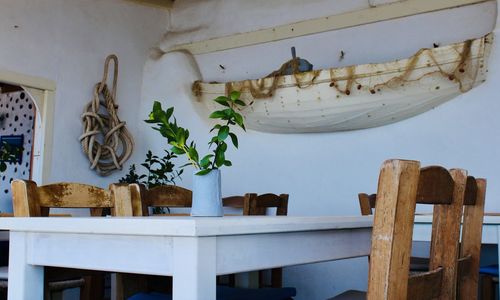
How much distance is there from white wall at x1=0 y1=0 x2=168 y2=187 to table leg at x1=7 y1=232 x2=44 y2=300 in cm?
286

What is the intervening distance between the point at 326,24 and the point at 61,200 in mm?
2933

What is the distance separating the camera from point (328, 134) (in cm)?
430

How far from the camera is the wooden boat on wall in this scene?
11.9 feet

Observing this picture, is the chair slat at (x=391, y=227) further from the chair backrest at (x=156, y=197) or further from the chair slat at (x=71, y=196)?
the chair backrest at (x=156, y=197)

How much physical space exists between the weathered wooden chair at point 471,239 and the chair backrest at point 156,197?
1110 millimetres

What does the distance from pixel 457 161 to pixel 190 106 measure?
2133 millimetres

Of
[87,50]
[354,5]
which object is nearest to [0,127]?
[87,50]

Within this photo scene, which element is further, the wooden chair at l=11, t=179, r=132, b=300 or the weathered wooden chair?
the wooden chair at l=11, t=179, r=132, b=300

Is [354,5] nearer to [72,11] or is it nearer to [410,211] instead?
[72,11]

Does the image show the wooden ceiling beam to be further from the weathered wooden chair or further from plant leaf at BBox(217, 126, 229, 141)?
the weathered wooden chair

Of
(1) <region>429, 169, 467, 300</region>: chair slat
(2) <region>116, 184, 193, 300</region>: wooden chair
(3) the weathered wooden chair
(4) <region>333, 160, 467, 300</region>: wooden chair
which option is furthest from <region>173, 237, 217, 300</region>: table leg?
(2) <region>116, 184, 193, 300</region>: wooden chair

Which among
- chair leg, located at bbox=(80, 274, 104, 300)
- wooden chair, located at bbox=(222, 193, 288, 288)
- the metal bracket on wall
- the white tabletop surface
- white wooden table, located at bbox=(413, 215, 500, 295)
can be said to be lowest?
chair leg, located at bbox=(80, 274, 104, 300)

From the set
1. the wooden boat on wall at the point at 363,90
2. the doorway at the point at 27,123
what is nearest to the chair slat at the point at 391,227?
the wooden boat on wall at the point at 363,90

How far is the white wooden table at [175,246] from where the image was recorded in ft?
3.68
